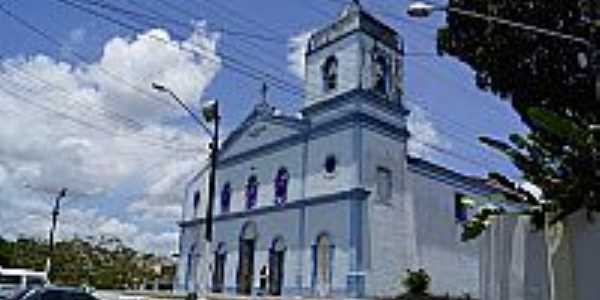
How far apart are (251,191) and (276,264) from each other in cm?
497

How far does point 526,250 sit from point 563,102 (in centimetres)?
486

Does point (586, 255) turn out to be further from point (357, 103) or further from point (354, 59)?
point (354, 59)

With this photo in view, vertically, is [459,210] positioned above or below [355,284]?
above

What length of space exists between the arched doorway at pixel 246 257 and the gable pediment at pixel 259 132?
4.55 m

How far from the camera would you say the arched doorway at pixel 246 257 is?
4403cm

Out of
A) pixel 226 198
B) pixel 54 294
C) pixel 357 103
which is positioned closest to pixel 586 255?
pixel 54 294

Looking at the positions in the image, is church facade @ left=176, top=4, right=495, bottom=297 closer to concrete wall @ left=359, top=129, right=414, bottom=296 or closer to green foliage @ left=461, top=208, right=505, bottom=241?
concrete wall @ left=359, top=129, right=414, bottom=296

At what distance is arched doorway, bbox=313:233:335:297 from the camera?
3794cm

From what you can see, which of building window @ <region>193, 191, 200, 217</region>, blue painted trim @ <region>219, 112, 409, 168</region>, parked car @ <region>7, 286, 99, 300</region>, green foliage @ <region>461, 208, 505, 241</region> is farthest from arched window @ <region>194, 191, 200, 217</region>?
parked car @ <region>7, 286, 99, 300</region>

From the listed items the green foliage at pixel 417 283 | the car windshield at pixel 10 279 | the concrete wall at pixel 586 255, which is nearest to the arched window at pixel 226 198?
the green foliage at pixel 417 283

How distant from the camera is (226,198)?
47.7 m

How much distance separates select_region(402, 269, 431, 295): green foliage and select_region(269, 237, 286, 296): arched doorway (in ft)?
22.8

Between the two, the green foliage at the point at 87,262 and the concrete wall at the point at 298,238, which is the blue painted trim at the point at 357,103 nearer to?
the concrete wall at the point at 298,238

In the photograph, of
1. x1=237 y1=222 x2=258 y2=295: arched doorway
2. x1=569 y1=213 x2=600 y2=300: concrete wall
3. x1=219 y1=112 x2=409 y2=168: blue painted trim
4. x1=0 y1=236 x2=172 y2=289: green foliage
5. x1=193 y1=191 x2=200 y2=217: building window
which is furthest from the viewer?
x1=0 y1=236 x2=172 y2=289: green foliage
